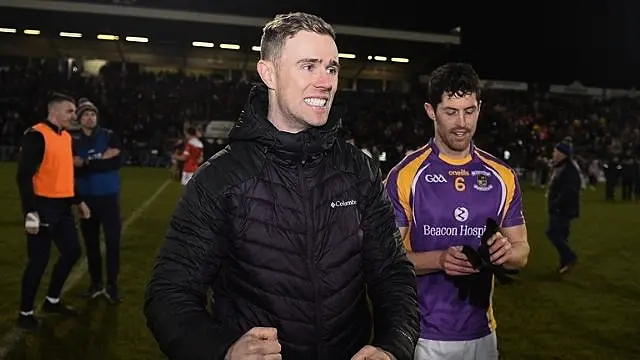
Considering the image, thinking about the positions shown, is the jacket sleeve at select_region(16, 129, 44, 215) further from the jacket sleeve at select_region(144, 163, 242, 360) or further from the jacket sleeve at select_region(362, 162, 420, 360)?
the jacket sleeve at select_region(362, 162, 420, 360)

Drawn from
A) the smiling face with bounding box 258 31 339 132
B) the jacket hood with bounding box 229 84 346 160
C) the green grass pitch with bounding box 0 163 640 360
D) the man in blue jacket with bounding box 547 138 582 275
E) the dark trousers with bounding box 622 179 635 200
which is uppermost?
the smiling face with bounding box 258 31 339 132

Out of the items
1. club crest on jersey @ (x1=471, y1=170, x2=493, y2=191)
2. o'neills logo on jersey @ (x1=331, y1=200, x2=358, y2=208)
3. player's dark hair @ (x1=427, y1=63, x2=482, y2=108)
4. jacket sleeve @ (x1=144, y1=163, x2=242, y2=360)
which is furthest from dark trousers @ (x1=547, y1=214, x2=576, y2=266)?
jacket sleeve @ (x1=144, y1=163, x2=242, y2=360)

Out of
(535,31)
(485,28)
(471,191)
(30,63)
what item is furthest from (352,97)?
(471,191)

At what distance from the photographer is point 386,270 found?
7.39 feet

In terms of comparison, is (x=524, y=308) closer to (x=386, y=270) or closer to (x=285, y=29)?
(x=386, y=270)

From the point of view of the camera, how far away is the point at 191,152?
15453 millimetres

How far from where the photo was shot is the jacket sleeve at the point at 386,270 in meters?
2.13

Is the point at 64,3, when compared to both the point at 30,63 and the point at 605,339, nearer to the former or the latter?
the point at 30,63

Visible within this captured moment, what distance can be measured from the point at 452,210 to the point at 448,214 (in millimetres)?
28

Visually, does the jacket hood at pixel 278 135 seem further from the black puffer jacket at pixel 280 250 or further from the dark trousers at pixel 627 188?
the dark trousers at pixel 627 188

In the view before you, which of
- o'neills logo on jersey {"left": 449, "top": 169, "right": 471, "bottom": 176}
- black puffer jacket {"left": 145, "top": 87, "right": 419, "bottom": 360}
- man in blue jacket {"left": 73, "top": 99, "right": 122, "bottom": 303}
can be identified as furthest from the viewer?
man in blue jacket {"left": 73, "top": 99, "right": 122, "bottom": 303}

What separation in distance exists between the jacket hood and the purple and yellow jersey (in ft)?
4.52

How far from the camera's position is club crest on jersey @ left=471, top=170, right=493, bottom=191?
3486mm

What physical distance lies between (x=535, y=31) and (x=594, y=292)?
1360 inches
